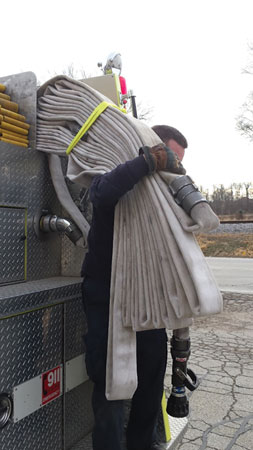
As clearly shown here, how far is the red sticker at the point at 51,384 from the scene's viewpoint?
1989mm

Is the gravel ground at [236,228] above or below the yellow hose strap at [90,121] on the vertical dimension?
below

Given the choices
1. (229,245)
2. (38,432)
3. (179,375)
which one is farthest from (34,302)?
(229,245)

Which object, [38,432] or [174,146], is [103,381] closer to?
[38,432]

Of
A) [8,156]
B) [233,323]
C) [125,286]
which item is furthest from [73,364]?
[233,323]

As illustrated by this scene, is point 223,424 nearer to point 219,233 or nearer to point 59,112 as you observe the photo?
point 59,112

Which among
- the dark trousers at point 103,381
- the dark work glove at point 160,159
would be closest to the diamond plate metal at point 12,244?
the dark trousers at point 103,381

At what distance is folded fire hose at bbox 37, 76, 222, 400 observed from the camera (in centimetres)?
168

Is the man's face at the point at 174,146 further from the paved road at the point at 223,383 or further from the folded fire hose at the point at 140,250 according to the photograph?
the paved road at the point at 223,383

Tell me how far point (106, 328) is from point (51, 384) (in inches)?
16.7

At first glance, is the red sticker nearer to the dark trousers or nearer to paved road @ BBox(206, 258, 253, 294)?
A: the dark trousers

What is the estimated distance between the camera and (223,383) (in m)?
3.61

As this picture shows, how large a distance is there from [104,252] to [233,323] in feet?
14.1

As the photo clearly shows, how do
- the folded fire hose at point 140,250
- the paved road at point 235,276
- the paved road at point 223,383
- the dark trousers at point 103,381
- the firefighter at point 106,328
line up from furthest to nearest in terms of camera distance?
the paved road at point 235,276
the paved road at point 223,383
the dark trousers at point 103,381
the firefighter at point 106,328
the folded fire hose at point 140,250

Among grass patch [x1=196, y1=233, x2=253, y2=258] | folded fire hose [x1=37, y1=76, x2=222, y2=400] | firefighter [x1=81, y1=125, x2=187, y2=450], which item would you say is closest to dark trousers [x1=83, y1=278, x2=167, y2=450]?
firefighter [x1=81, y1=125, x2=187, y2=450]
